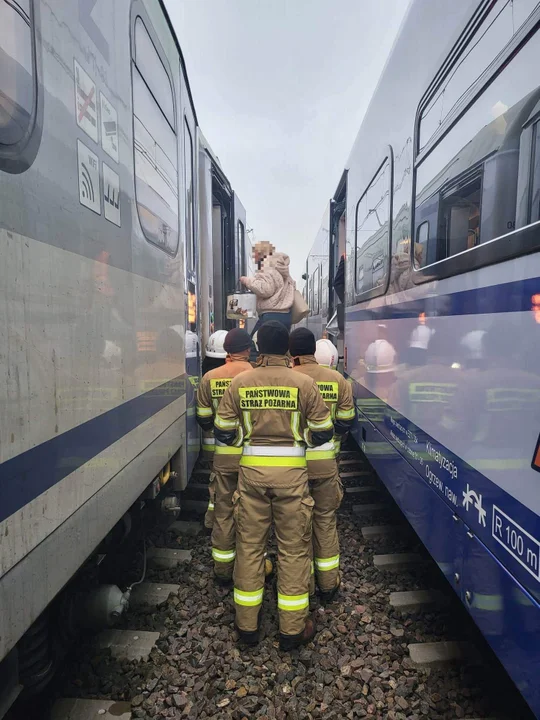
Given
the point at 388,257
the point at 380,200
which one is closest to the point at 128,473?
the point at 388,257

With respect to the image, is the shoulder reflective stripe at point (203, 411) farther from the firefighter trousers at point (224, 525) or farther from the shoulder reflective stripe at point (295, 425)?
the shoulder reflective stripe at point (295, 425)

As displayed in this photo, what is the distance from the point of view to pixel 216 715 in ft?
6.86

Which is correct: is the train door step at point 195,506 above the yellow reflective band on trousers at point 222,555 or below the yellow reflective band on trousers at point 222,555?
below

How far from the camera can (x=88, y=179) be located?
1.62 metres

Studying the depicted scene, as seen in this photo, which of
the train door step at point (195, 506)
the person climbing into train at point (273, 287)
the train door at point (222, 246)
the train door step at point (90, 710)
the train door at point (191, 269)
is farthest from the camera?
the train door at point (222, 246)

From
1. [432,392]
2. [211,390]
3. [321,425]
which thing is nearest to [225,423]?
[321,425]

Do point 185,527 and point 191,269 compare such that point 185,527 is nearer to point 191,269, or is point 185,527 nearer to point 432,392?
point 191,269

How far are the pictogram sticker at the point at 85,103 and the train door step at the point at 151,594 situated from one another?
253 cm

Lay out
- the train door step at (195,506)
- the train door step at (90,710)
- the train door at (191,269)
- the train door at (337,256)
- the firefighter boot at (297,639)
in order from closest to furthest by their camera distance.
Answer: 1. the train door step at (90,710)
2. the firefighter boot at (297,639)
3. the train door at (191,269)
4. the train door step at (195,506)
5. the train door at (337,256)

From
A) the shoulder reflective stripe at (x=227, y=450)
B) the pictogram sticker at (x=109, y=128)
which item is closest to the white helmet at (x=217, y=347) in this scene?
the shoulder reflective stripe at (x=227, y=450)

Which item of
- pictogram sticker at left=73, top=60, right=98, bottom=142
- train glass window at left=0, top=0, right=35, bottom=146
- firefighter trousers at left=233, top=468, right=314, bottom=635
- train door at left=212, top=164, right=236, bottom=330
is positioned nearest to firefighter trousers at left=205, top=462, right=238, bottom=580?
firefighter trousers at left=233, top=468, right=314, bottom=635

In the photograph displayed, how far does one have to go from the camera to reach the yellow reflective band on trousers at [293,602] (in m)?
2.51

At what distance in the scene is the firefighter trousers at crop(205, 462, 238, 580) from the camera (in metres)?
3.12

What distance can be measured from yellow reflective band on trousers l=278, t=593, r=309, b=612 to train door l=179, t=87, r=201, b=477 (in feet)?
3.94
